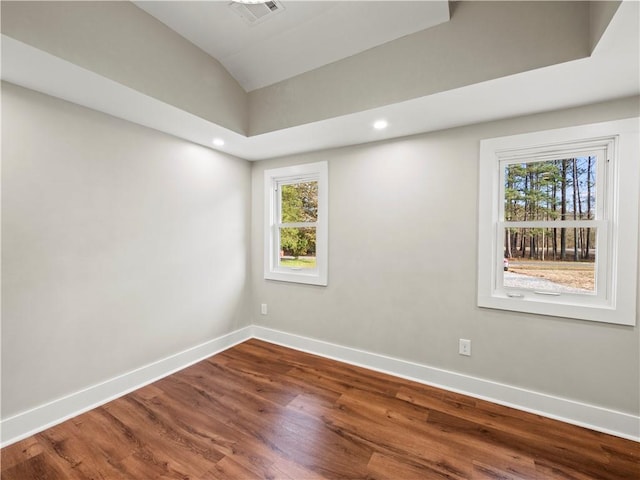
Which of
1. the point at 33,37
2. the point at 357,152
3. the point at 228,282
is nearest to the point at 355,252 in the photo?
the point at 357,152

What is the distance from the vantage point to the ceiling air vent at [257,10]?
1795mm

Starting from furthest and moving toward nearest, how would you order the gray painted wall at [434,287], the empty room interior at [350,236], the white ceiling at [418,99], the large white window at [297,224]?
the large white window at [297,224]
the gray painted wall at [434,287]
the empty room interior at [350,236]
the white ceiling at [418,99]

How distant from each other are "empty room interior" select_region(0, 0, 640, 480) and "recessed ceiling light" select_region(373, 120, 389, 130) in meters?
0.06

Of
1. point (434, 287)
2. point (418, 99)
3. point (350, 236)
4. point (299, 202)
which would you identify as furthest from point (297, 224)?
point (418, 99)

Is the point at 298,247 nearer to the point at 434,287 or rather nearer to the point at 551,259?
the point at 434,287

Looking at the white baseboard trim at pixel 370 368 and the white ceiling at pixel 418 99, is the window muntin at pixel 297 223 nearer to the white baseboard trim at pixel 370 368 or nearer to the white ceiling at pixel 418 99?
the white ceiling at pixel 418 99

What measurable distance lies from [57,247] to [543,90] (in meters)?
3.27

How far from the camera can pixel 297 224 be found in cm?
318

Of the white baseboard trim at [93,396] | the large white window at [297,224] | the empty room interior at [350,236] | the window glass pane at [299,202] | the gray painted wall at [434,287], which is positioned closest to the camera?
the empty room interior at [350,236]

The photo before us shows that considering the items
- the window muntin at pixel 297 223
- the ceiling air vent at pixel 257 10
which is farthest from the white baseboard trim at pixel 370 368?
the ceiling air vent at pixel 257 10

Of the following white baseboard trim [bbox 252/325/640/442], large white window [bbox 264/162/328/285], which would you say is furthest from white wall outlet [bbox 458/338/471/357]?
large white window [bbox 264/162/328/285]

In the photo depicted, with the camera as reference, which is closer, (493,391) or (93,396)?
(93,396)

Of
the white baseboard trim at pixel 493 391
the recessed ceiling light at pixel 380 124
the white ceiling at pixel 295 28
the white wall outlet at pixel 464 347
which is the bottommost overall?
the white baseboard trim at pixel 493 391

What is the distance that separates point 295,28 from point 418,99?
1.00 m
